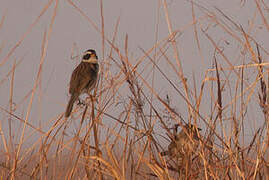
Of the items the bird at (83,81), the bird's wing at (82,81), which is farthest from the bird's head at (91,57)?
the bird's wing at (82,81)

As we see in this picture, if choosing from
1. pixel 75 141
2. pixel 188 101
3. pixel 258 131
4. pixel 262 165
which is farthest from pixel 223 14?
pixel 75 141

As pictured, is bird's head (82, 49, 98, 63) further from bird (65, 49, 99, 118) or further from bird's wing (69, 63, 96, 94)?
bird's wing (69, 63, 96, 94)

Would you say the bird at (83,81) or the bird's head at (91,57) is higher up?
the bird's head at (91,57)

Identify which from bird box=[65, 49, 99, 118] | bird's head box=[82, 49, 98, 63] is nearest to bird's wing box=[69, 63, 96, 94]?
bird box=[65, 49, 99, 118]

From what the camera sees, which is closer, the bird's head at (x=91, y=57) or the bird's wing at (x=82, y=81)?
the bird's wing at (x=82, y=81)

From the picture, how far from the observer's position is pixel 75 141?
1.92 m

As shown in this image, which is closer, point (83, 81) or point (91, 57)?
point (83, 81)

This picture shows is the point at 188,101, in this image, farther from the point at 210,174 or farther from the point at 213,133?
the point at 210,174

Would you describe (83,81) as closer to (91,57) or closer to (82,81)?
(82,81)

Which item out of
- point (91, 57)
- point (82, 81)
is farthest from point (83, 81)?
point (91, 57)

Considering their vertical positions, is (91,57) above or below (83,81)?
above

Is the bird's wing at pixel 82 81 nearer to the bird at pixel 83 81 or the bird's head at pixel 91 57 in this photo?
the bird at pixel 83 81

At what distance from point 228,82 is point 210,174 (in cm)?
59

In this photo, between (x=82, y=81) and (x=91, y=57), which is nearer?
(x=82, y=81)
